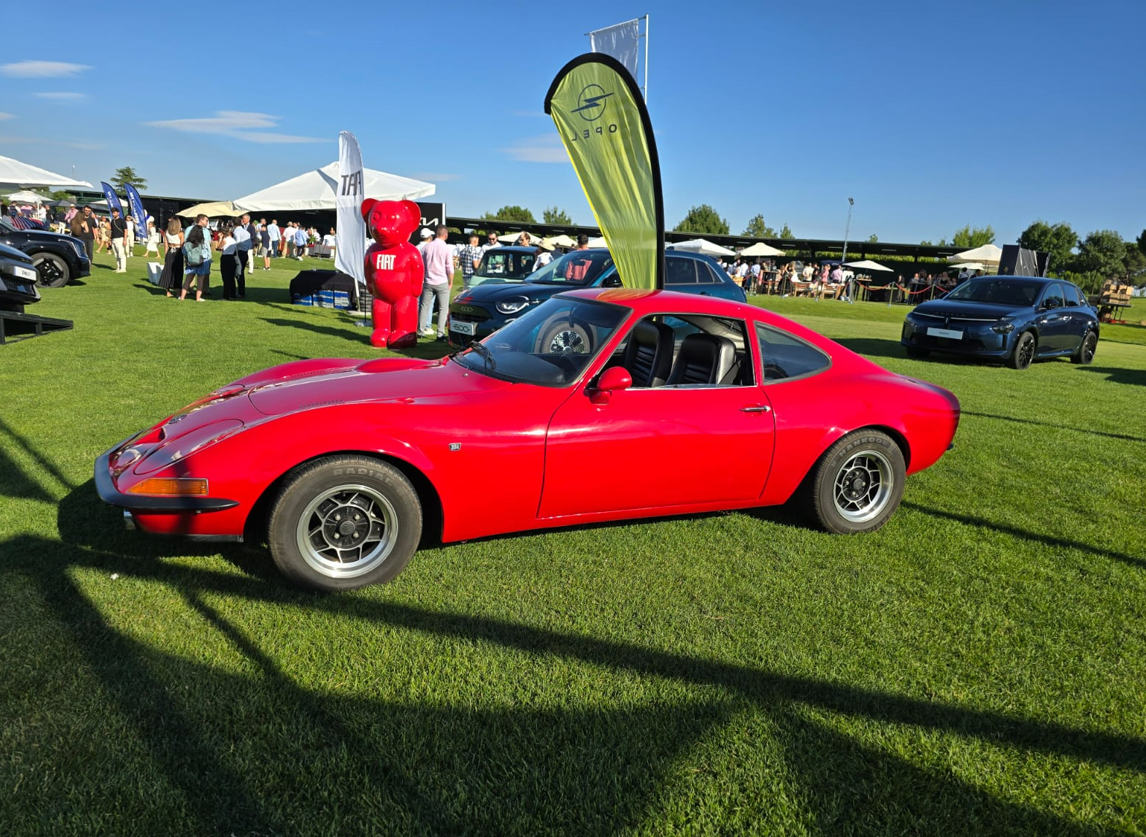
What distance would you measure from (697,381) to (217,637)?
108 inches

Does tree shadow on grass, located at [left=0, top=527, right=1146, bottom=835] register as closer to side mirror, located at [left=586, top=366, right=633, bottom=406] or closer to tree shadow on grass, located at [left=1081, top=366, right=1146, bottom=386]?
side mirror, located at [left=586, top=366, right=633, bottom=406]

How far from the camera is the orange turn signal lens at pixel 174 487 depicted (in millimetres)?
3143

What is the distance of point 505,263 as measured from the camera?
46.3 ft

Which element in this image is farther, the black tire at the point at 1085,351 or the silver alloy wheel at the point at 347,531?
the black tire at the point at 1085,351

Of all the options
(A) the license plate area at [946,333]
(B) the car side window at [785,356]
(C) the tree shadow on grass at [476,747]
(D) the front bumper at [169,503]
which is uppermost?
(B) the car side window at [785,356]

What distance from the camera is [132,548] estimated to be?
364 cm

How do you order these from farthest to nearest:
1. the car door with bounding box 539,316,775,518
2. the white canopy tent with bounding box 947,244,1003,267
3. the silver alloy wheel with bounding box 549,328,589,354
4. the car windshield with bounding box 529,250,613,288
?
the white canopy tent with bounding box 947,244,1003,267 < the car windshield with bounding box 529,250,613,288 < the silver alloy wheel with bounding box 549,328,589,354 < the car door with bounding box 539,316,775,518

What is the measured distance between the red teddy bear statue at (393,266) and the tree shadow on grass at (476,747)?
7.62 metres

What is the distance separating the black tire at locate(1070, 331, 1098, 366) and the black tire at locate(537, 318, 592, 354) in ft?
44.8

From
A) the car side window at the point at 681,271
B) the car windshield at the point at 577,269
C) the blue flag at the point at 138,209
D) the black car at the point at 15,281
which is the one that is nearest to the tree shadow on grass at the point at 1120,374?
the car side window at the point at 681,271

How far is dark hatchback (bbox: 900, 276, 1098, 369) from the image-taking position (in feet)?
39.9

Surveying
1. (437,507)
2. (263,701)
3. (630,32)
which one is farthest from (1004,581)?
(630,32)

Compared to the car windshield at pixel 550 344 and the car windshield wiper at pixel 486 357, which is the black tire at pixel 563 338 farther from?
the car windshield wiper at pixel 486 357

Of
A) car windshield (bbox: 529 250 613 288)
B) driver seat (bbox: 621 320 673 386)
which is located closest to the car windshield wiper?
driver seat (bbox: 621 320 673 386)
